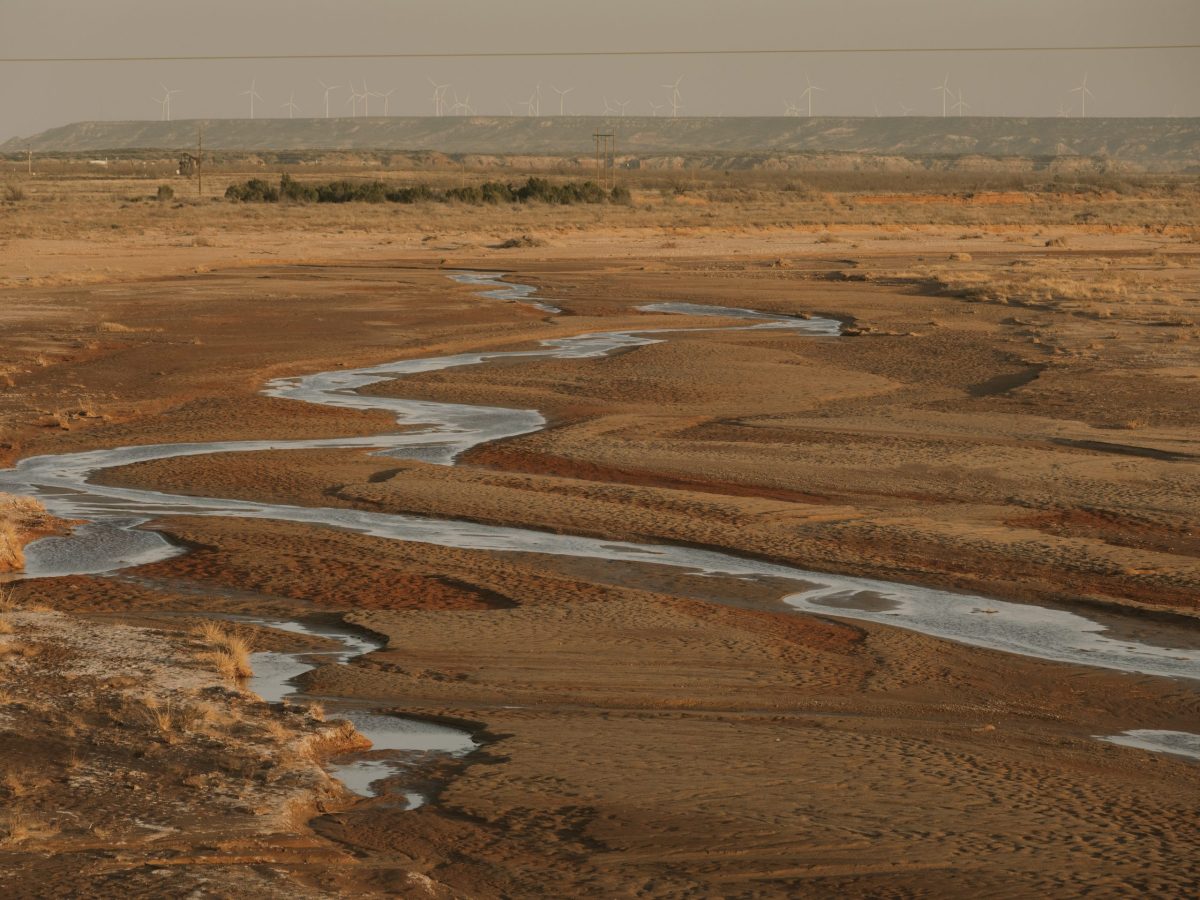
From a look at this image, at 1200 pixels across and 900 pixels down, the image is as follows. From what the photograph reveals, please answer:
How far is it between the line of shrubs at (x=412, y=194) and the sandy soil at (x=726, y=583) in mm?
64298

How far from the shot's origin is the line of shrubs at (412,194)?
9756cm

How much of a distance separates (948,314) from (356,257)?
26049mm

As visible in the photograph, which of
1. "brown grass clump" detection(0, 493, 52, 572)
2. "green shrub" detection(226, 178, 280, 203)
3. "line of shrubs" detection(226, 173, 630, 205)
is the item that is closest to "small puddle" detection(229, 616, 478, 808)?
"brown grass clump" detection(0, 493, 52, 572)

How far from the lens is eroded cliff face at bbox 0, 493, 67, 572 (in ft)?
44.1

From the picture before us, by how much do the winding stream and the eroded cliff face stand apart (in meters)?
0.15

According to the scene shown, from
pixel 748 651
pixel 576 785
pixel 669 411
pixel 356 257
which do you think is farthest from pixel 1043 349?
pixel 356 257

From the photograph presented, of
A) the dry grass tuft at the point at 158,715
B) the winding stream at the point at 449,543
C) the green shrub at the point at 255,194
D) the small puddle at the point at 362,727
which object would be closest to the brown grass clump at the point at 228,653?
the small puddle at the point at 362,727

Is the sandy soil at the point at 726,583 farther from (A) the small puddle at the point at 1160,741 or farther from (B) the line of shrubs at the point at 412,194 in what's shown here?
(B) the line of shrubs at the point at 412,194

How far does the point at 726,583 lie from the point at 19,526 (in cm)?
635

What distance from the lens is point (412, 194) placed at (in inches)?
3932

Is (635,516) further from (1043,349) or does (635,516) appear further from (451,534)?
(1043,349)

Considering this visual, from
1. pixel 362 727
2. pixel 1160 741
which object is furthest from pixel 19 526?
pixel 1160 741

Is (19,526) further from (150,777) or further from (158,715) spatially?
(150,777)

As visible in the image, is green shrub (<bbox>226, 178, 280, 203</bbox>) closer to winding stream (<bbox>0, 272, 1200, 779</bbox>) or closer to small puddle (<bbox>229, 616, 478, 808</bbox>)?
winding stream (<bbox>0, 272, 1200, 779</bbox>)
